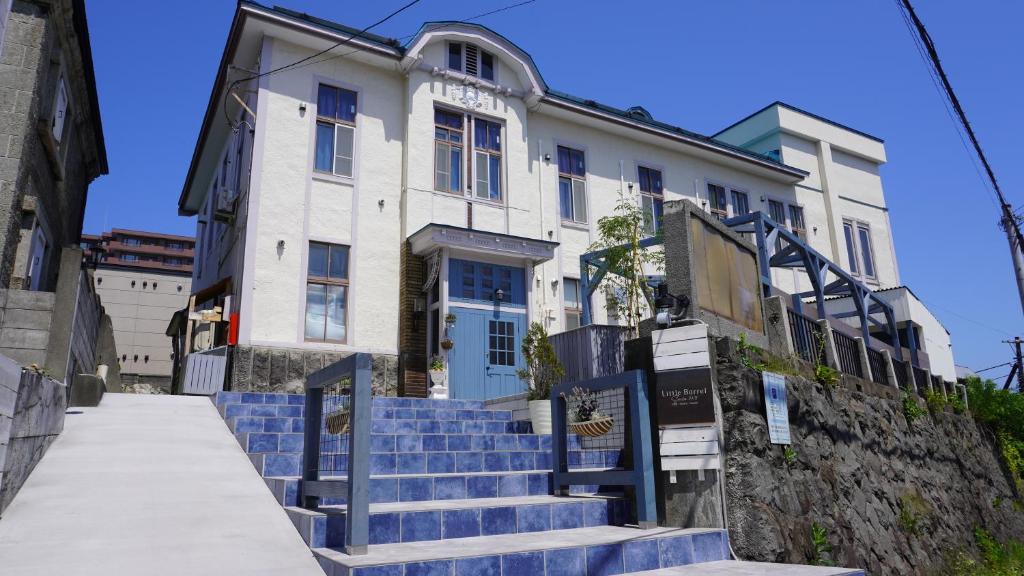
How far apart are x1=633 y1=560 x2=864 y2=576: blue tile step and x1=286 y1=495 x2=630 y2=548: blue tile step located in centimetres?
88

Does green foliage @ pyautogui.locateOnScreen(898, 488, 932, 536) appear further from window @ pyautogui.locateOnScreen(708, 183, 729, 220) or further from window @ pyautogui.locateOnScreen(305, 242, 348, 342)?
window @ pyautogui.locateOnScreen(708, 183, 729, 220)

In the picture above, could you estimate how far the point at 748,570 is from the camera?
188 inches

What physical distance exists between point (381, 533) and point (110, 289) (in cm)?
5433

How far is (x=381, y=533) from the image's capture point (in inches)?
177

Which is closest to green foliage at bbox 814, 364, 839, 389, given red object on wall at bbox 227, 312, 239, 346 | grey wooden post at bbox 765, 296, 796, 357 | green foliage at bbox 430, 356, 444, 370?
grey wooden post at bbox 765, 296, 796, 357

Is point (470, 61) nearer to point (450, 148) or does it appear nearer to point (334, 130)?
point (450, 148)

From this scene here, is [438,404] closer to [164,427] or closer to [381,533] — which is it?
[164,427]

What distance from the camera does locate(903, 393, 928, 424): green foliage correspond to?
10.7 metres

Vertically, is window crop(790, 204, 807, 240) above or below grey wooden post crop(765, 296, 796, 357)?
above

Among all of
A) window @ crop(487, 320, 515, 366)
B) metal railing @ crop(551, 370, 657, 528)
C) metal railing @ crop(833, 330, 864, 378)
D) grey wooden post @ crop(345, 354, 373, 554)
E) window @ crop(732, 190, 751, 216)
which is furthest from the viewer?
window @ crop(732, 190, 751, 216)

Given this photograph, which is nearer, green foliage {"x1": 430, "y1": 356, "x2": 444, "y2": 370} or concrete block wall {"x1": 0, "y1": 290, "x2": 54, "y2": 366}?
concrete block wall {"x1": 0, "y1": 290, "x2": 54, "y2": 366}

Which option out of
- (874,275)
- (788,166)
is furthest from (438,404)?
(874,275)

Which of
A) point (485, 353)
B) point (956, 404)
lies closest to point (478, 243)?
point (485, 353)

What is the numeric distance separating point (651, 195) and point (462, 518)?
13.9 meters
